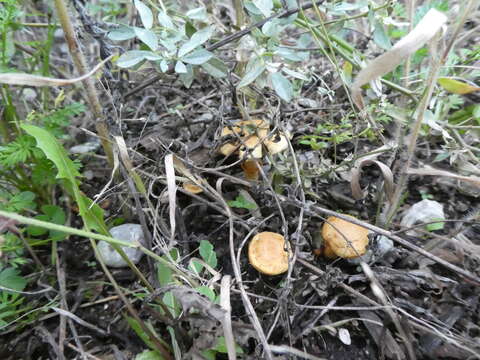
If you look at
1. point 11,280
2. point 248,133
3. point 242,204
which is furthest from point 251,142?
point 11,280

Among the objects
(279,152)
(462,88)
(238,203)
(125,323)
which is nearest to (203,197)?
(238,203)

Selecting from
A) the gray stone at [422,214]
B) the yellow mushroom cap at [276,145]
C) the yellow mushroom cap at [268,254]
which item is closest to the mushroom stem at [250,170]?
the yellow mushroom cap at [276,145]

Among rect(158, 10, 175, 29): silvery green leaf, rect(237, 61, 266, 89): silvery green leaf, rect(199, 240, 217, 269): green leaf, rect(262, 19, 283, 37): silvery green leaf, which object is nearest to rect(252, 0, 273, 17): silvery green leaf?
rect(262, 19, 283, 37): silvery green leaf

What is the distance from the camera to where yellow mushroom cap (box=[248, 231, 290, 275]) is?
4.47 ft

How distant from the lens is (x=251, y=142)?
162 cm

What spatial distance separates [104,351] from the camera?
1.33m

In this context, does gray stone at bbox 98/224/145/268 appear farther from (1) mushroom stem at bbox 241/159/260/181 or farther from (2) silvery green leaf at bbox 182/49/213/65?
(2) silvery green leaf at bbox 182/49/213/65

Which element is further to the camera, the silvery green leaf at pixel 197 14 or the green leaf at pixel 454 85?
the silvery green leaf at pixel 197 14

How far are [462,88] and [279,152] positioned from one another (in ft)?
2.24

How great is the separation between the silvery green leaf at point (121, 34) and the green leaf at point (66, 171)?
399 millimetres

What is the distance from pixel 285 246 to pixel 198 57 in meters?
0.75

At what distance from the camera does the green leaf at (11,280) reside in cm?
134

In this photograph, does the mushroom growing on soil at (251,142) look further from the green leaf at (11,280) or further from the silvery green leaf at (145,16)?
the green leaf at (11,280)

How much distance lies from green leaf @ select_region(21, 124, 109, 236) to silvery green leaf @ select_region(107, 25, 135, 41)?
1.31 ft
